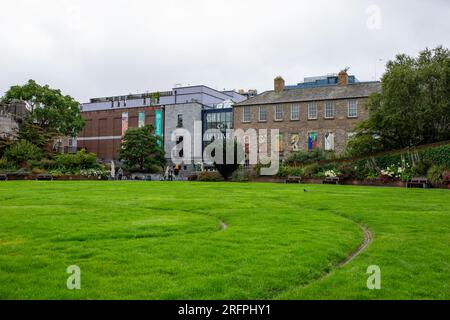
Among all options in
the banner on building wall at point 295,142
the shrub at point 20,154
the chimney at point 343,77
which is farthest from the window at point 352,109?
the shrub at point 20,154

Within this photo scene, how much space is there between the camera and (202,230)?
424 inches

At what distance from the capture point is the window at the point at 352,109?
52.8 m

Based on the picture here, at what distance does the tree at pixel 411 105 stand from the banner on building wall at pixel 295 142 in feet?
62.0

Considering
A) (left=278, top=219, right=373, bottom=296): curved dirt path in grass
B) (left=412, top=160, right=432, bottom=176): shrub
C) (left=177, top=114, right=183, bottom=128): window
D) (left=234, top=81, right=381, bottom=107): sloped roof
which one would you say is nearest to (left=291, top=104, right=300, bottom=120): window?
(left=234, top=81, right=381, bottom=107): sloped roof

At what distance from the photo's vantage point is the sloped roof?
5300 cm

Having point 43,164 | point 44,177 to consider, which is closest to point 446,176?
point 44,177

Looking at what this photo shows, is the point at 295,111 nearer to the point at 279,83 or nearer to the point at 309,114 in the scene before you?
the point at 309,114

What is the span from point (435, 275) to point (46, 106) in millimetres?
60928

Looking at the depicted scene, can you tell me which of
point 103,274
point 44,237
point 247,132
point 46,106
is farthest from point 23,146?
point 103,274

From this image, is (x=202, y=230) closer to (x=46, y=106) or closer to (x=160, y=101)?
(x=46, y=106)

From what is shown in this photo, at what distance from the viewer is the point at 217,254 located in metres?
7.98

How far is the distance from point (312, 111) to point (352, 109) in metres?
5.18

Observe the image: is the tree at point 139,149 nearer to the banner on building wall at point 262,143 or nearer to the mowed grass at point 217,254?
the banner on building wall at point 262,143

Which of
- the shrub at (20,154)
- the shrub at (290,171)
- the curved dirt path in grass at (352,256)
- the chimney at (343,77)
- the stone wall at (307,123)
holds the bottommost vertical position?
the curved dirt path in grass at (352,256)
